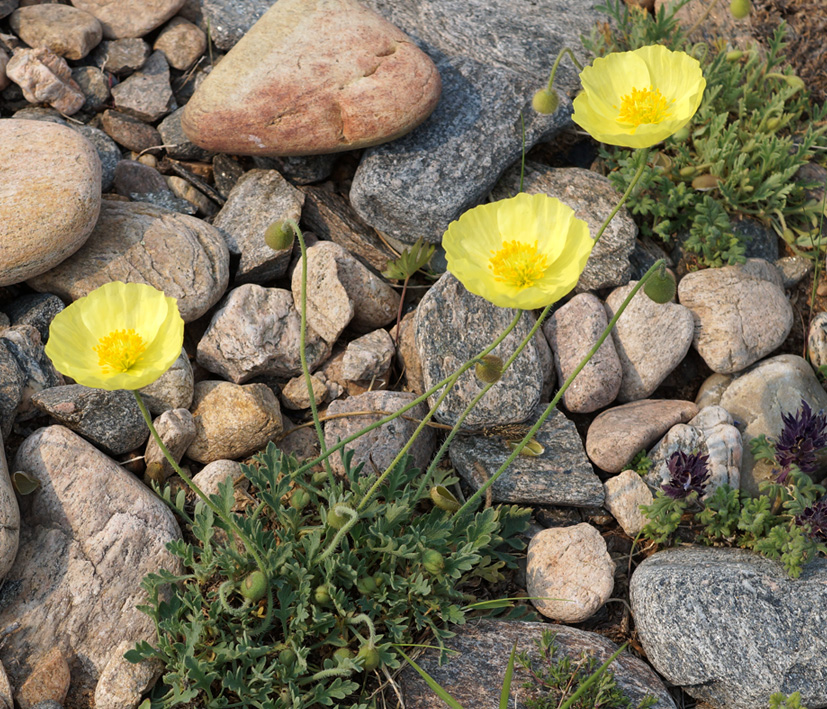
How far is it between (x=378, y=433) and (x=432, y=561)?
2.62ft

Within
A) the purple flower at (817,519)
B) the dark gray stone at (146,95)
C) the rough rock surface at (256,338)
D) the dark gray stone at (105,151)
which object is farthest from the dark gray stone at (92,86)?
the purple flower at (817,519)

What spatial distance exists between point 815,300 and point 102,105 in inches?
156

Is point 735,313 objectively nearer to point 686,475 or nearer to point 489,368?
point 686,475

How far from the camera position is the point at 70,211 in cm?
332

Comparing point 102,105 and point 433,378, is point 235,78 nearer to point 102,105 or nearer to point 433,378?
point 102,105

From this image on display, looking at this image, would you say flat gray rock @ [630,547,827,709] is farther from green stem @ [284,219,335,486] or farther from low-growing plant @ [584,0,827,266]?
low-growing plant @ [584,0,827,266]

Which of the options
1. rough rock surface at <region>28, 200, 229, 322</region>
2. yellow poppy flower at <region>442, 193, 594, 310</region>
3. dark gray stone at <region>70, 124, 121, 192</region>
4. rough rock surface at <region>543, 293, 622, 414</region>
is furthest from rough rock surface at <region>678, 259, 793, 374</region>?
dark gray stone at <region>70, 124, 121, 192</region>

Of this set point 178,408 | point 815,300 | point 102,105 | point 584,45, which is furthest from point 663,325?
point 102,105

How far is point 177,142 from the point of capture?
4.19 m

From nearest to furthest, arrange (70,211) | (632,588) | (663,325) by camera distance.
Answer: (632,588) → (70,211) → (663,325)

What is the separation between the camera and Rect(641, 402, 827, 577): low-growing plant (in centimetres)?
306

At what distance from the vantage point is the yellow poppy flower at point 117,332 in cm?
231

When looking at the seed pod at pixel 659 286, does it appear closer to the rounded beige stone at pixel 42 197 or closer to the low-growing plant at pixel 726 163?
the low-growing plant at pixel 726 163

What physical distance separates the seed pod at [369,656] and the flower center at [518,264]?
1283mm
